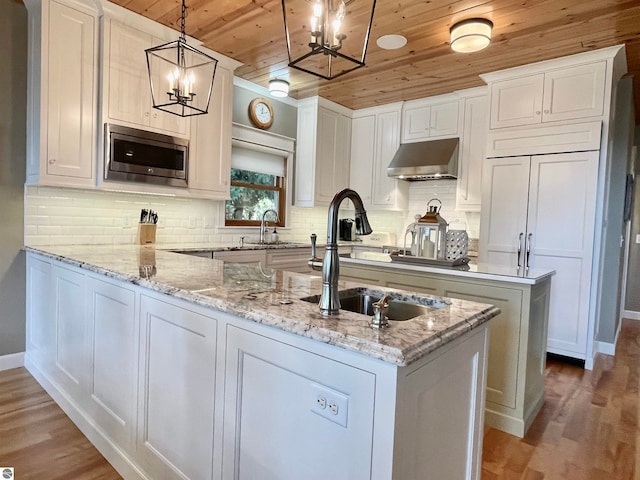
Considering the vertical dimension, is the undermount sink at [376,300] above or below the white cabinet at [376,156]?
below

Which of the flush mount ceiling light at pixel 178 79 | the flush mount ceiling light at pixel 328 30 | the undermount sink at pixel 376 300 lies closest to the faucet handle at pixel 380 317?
the undermount sink at pixel 376 300

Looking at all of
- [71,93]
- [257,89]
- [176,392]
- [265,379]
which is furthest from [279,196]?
[265,379]

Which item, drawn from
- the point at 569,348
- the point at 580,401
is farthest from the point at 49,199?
the point at 569,348

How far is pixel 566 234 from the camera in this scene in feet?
11.6

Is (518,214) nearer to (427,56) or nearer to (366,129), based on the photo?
(427,56)

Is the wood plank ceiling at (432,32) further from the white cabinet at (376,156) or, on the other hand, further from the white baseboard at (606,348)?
the white baseboard at (606,348)

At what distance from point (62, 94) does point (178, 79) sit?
3.65ft

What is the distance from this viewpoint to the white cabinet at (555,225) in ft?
11.3

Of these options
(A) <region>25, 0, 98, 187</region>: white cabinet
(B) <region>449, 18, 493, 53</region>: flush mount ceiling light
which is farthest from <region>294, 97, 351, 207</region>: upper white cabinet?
(A) <region>25, 0, 98, 187</region>: white cabinet

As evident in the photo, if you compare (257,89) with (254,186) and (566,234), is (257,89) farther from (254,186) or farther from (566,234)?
(566,234)

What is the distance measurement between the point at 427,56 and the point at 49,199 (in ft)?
11.4

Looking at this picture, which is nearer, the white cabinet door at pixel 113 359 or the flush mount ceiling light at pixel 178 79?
the white cabinet door at pixel 113 359

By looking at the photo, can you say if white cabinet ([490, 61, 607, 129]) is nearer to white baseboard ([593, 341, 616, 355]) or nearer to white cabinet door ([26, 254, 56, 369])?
white baseboard ([593, 341, 616, 355])

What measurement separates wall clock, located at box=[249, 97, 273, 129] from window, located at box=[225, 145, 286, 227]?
0.33 meters
